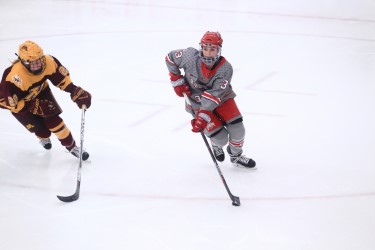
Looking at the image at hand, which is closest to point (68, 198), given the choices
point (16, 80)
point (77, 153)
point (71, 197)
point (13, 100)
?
point (71, 197)

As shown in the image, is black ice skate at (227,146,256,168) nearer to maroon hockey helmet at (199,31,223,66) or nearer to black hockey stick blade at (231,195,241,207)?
black hockey stick blade at (231,195,241,207)

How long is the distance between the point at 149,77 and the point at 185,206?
8.08 feet

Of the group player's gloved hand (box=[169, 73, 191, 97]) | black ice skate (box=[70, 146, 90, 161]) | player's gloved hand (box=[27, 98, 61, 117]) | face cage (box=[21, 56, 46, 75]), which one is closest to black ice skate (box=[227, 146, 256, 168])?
player's gloved hand (box=[169, 73, 191, 97])

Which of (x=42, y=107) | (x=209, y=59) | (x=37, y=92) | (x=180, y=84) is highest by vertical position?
(x=209, y=59)

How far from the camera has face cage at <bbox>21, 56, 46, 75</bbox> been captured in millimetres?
3395

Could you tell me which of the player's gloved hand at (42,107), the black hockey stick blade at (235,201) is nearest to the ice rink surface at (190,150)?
the black hockey stick blade at (235,201)

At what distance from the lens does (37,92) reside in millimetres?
3621

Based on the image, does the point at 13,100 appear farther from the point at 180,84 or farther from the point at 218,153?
the point at 218,153

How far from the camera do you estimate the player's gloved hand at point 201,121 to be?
133 inches

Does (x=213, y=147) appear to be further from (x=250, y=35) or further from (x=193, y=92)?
(x=250, y=35)

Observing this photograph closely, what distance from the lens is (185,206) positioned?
336 cm

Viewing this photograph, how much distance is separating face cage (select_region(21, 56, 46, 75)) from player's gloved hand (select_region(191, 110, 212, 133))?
3.47 feet

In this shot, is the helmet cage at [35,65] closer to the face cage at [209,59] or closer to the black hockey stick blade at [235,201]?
the face cage at [209,59]

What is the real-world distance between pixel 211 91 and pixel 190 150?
2.76 ft
